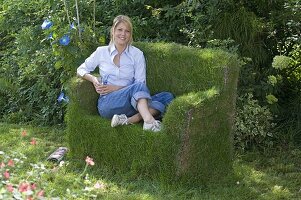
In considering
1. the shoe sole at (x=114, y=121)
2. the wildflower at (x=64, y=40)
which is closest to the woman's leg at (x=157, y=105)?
the shoe sole at (x=114, y=121)

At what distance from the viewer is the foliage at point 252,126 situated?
421 cm

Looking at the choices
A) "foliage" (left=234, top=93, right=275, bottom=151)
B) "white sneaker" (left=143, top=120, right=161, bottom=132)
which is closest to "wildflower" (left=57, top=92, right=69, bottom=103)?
"white sneaker" (left=143, top=120, right=161, bottom=132)

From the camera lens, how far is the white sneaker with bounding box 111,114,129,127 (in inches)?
136

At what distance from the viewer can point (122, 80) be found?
12.6 feet

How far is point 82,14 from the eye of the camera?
496 cm

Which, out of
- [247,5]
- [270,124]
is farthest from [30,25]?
[270,124]

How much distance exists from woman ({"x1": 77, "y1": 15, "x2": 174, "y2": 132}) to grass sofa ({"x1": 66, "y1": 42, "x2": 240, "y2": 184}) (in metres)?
0.10

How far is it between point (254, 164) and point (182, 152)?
988 millimetres

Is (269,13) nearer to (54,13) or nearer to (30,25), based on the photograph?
(54,13)

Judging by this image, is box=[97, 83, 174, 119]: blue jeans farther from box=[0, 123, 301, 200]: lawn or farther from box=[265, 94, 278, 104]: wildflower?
box=[265, 94, 278, 104]: wildflower

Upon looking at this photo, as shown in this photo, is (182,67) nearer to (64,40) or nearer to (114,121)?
(114,121)

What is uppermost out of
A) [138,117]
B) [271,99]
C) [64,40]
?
[64,40]

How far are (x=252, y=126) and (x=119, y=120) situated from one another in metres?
1.34

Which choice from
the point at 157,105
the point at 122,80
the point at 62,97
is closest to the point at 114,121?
the point at 157,105
